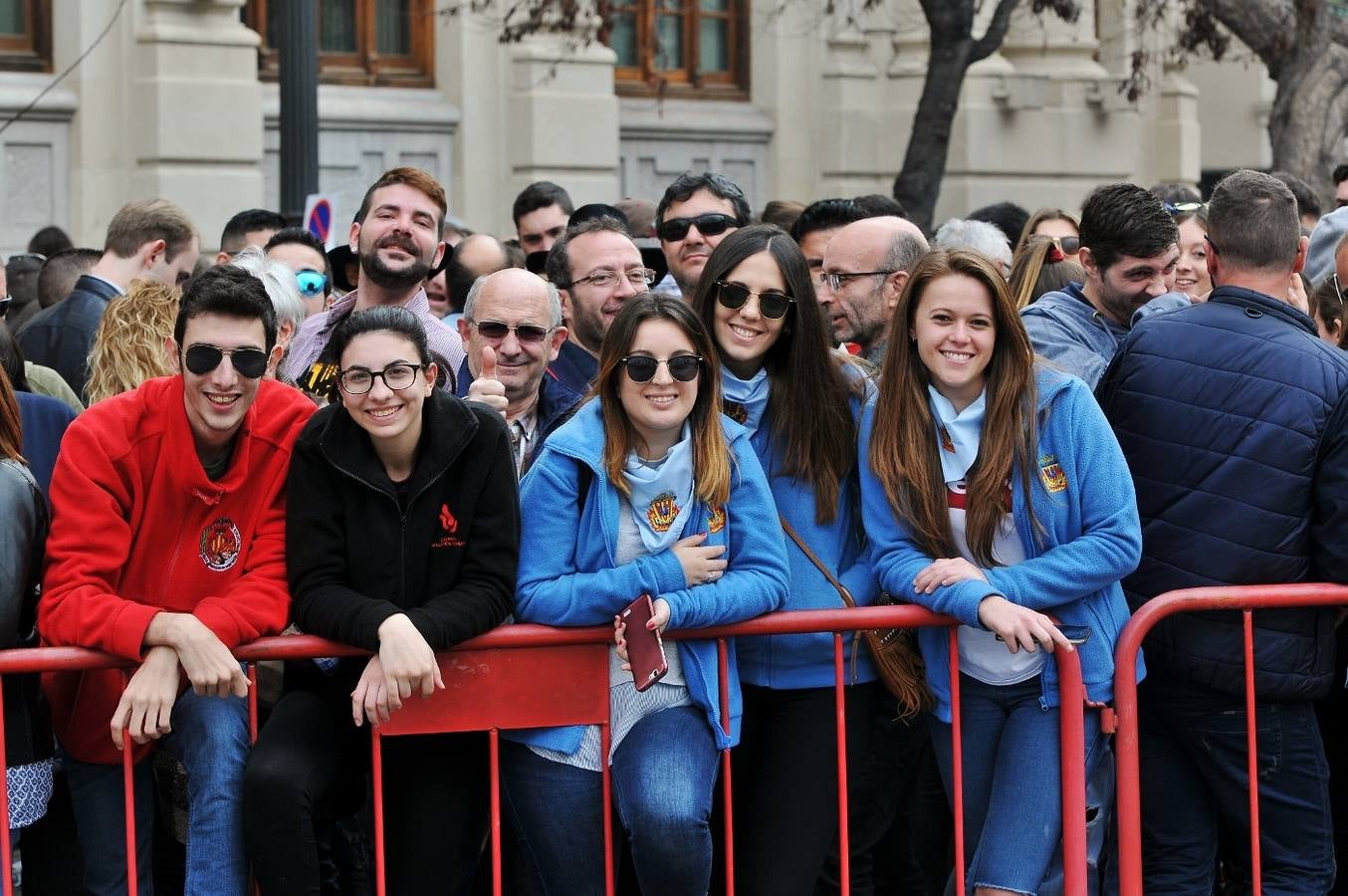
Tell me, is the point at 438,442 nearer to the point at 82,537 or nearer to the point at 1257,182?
the point at 82,537

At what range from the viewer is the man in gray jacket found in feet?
18.4

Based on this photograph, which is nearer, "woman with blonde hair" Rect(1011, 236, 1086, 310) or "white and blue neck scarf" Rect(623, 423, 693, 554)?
"white and blue neck scarf" Rect(623, 423, 693, 554)

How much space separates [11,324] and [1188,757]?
5.93 m

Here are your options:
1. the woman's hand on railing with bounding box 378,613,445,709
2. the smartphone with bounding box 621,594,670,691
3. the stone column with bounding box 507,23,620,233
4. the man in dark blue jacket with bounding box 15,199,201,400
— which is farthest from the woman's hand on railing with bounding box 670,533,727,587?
the stone column with bounding box 507,23,620,233

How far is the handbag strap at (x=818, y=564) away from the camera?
4.80 metres

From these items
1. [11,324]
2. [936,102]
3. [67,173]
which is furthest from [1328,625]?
[67,173]

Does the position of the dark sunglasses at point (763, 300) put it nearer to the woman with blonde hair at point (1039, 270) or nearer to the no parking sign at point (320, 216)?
the woman with blonde hair at point (1039, 270)

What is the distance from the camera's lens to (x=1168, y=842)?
4.99 meters

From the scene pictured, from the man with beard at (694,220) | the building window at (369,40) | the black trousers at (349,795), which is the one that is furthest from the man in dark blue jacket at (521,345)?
the building window at (369,40)

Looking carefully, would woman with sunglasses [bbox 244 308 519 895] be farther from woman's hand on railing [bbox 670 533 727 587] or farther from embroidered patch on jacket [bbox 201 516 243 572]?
woman's hand on railing [bbox 670 533 727 587]

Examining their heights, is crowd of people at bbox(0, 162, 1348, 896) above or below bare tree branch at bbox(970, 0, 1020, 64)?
below

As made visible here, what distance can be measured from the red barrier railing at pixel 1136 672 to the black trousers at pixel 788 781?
2.01ft

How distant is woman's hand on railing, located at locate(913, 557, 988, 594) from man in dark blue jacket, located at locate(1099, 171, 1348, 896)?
0.61 metres

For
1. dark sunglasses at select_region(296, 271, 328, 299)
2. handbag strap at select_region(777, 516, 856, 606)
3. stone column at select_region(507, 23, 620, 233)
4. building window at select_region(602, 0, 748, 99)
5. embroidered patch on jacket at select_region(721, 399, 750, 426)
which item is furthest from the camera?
building window at select_region(602, 0, 748, 99)
